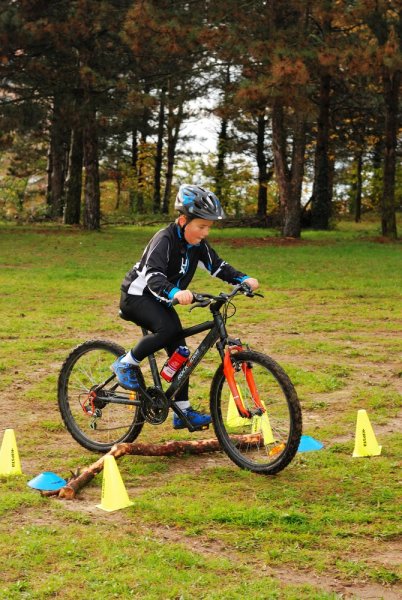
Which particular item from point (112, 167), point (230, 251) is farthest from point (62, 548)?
point (112, 167)

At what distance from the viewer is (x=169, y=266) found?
6.30 meters

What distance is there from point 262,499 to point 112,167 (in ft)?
166

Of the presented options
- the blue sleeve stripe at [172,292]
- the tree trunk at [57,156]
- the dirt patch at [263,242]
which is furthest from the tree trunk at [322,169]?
the blue sleeve stripe at [172,292]

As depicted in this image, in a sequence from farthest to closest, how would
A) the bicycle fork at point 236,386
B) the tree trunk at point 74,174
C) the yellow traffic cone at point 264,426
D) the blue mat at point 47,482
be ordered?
the tree trunk at point 74,174, the yellow traffic cone at point 264,426, the bicycle fork at point 236,386, the blue mat at point 47,482

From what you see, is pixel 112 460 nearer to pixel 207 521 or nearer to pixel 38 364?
pixel 207 521

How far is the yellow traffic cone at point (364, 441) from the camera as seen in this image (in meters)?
6.36

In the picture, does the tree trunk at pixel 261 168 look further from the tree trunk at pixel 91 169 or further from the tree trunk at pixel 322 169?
the tree trunk at pixel 91 169

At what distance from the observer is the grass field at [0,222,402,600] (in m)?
4.30

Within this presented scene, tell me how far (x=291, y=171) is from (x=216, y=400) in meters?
23.0

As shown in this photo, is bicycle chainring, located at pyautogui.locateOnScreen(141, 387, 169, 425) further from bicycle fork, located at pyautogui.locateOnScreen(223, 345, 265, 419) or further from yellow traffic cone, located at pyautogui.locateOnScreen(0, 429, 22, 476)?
yellow traffic cone, located at pyautogui.locateOnScreen(0, 429, 22, 476)

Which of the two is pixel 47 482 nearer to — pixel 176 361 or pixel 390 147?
pixel 176 361

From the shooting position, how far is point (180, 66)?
32.2 m

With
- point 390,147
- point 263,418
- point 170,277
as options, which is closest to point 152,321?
point 170,277

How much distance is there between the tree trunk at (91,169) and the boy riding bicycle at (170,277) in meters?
25.3
